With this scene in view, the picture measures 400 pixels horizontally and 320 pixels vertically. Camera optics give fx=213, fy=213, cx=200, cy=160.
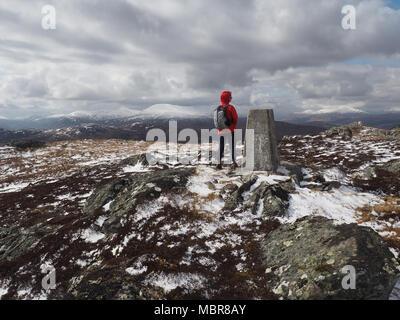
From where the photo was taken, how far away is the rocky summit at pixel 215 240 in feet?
21.5

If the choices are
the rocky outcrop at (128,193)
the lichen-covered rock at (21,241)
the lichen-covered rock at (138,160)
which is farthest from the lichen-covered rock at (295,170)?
the lichen-covered rock at (138,160)

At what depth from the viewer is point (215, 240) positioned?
991 cm

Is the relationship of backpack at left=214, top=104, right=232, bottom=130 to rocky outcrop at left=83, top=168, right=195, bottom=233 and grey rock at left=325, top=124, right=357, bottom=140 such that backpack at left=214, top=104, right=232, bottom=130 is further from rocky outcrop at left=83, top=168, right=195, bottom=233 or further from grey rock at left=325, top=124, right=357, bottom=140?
grey rock at left=325, top=124, right=357, bottom=140

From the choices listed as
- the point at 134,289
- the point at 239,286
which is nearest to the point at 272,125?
the point at 239,286

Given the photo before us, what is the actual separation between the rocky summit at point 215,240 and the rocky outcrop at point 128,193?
85 millimetres

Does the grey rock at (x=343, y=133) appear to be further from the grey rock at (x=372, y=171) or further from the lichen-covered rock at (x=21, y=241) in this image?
the lichen-covered rock at (x=21, y=241)

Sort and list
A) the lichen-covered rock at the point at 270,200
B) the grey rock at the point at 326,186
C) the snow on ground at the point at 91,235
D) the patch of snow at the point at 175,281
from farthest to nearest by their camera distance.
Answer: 1. the grey rock at the point at 326,186
2. the snow on ground at the point at 91,235
3. the lichen-covered rock at the point at 270,200
4. the patch of snow at the point at 175,281

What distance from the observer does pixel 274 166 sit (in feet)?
52.6

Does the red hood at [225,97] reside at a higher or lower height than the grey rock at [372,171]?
higher

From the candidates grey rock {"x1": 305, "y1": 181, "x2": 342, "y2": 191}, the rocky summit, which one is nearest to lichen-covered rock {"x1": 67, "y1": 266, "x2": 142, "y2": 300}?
the rocky summit

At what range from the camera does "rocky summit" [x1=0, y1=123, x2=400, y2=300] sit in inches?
258

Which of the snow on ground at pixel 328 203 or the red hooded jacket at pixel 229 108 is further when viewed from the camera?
the red hooded jacket at pixel 229 108
